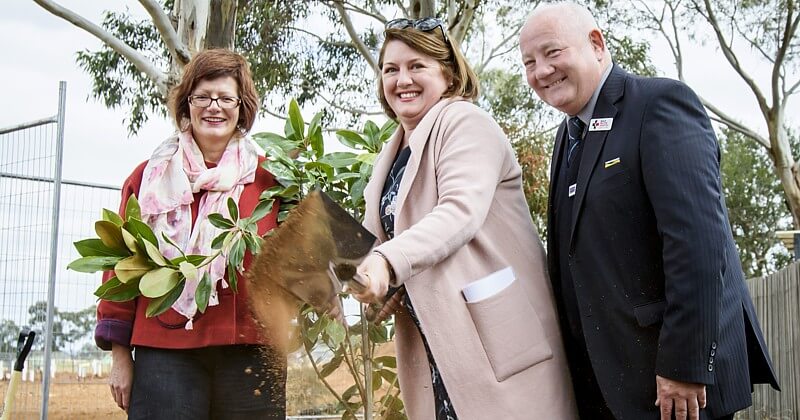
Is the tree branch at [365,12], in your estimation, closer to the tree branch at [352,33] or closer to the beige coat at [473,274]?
the tree branch at [352,33]

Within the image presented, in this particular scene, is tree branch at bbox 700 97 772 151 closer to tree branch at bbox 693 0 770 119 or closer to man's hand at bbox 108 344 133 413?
tree branch at bbox 693 0 770 119

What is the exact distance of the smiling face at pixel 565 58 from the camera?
2.26 m

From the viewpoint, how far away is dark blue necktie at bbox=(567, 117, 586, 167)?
7.54ft

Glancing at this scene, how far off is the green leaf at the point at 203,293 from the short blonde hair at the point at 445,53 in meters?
0.84

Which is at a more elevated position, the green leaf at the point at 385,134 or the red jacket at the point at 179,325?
the green leaf at the point at 385,134

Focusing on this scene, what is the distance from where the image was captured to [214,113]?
279 cm

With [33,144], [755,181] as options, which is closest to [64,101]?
[33,144]

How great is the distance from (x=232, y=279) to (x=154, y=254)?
23cm

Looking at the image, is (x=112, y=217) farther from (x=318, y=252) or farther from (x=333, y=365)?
(x=333, y=365)

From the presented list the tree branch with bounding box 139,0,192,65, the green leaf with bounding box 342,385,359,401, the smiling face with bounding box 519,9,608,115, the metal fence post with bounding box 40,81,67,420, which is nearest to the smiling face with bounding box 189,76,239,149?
the smiling face with bounding box 519,9,608,115

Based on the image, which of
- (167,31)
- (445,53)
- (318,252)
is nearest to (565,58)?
(445,53)

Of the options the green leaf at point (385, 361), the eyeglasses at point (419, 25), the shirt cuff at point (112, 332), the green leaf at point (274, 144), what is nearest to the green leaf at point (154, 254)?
the shirt cuff at point (112, 332)

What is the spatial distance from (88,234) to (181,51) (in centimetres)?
262

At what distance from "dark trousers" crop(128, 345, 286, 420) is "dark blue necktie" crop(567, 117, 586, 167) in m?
1.01
